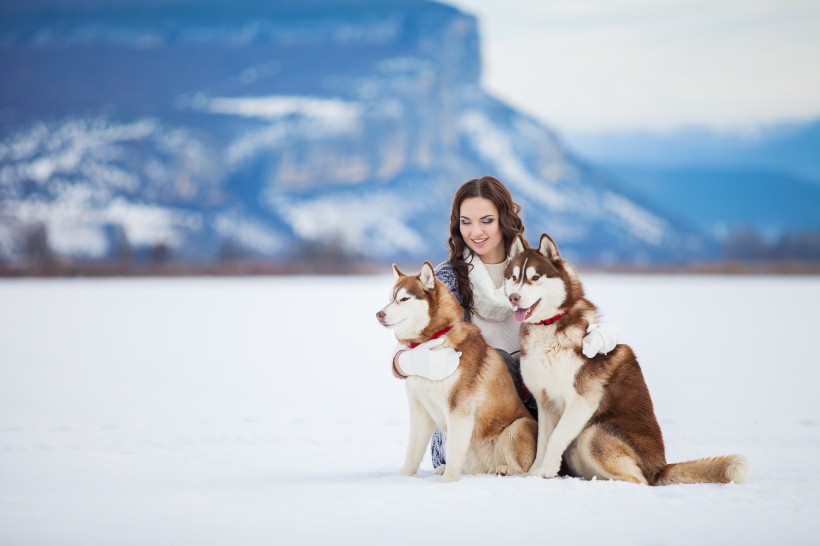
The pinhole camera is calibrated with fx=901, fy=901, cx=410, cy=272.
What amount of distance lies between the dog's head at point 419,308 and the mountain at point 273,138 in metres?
110

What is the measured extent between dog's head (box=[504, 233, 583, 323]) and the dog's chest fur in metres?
0.13

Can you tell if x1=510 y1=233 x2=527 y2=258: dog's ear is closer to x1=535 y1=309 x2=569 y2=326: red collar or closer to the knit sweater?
x1=535 y1=309 x2=569 y2=326: red collar

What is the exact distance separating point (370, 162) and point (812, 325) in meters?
138

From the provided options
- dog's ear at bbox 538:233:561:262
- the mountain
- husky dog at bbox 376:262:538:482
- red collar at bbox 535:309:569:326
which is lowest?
husky dog at bbox 376:262:538:482

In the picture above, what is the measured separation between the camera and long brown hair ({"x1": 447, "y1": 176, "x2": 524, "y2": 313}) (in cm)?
642

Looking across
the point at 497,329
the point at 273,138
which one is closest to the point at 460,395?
the point at 497,329

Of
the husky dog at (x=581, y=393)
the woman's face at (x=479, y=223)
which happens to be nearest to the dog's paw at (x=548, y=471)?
the husky dog at (x=581, y=393)

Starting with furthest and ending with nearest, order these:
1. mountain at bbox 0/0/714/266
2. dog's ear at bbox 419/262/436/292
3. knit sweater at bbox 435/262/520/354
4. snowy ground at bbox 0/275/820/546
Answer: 1. mountain at bbox 0/0/714/266
2. knit sweater at bbox 435/262/520/354
3. dog's ear at bbox 419/262/436/292
4. snowy ground at bbox 0/275/820/546

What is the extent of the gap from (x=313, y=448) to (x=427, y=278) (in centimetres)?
279

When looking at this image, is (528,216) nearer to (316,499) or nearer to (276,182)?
(276,182)

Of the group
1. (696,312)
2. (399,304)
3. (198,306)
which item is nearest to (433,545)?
(399,304)

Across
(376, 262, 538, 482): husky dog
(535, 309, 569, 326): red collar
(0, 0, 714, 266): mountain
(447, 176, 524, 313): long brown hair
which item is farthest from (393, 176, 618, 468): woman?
(0, 0, 714, 266): mountain

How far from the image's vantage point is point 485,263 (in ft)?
21.7

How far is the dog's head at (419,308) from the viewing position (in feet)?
18.6
